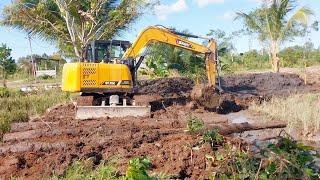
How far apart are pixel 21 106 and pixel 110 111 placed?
4203mm

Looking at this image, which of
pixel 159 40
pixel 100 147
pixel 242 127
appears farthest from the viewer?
pixel 159 40

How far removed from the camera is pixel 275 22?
87.9 ft

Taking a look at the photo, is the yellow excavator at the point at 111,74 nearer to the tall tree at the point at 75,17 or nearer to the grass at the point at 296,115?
the grass at the point at 296,115

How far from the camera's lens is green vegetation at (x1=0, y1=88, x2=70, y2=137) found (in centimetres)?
1245

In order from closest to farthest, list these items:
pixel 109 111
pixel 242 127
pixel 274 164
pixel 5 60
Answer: pixel 274 164 → pixel 242 127 → pixel 109 111 → pixel 5 60

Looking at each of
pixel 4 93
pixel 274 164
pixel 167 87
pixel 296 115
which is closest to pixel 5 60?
pixel 4 93

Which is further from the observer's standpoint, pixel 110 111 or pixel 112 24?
pixel 112 24

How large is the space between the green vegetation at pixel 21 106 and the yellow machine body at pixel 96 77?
1.57 m

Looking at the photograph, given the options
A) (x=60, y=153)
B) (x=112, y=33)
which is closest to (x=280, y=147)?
(x=60, y=153)

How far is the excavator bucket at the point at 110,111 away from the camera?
1381 cm

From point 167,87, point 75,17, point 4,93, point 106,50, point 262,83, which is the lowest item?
point 4,93

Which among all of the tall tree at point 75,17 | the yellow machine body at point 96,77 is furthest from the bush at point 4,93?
the yellow machine body at point 96,77

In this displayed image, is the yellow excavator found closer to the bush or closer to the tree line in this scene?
the tree line

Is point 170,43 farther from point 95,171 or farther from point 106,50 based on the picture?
point 95,171
